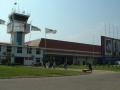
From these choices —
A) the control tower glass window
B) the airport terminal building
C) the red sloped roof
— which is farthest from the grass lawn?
the red sloped roof

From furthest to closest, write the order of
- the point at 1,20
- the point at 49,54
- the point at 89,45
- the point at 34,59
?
the point at 89,45 < the point at 49,54 < the point at 34,59 < the point at 1,20

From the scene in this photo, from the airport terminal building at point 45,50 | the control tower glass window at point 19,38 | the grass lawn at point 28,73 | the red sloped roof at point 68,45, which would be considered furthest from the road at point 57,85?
the red sloped roof at point 68,45

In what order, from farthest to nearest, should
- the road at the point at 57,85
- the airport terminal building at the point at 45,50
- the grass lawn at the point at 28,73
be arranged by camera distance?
the airport terminal building at the point at 45,50
the grass lawn at the point at 28,73
the road at the point at 57,85

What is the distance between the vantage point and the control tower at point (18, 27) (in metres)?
95.5

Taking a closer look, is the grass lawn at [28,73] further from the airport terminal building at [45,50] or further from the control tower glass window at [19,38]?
the control tower glass window at [19,38]

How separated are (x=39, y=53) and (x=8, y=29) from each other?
1393cm

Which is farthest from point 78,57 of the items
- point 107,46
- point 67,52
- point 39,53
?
point 39,53

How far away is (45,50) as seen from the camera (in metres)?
102

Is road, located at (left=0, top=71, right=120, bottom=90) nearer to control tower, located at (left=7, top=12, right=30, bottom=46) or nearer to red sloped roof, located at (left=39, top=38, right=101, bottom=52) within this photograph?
control tower, located at (left=7, top=12, right=30, bottom=46)

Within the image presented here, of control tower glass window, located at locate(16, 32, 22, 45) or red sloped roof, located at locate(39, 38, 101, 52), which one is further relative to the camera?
red sloped roof, located at locate(39, 38, 101, 52)

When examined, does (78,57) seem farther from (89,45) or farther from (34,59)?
(34,59)

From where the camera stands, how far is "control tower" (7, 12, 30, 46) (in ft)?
313

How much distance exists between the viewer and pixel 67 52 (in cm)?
11012

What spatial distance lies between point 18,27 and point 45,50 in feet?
44.4
